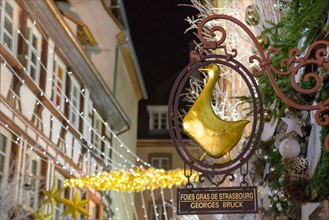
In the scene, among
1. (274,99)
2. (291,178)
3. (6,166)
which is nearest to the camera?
(291,178)

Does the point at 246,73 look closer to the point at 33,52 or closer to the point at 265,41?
the point at 265,41

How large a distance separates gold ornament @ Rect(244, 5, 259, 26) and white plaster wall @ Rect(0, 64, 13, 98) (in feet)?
26.3

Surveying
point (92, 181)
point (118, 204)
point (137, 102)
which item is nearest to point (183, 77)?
point (92, 181)

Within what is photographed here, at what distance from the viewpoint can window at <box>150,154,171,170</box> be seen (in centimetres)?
4357

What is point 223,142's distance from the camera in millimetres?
6707

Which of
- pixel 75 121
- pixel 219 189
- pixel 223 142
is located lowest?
pixel 219 189

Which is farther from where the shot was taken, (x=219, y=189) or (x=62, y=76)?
(x=62, y=76)

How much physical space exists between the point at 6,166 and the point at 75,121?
8.34 meters

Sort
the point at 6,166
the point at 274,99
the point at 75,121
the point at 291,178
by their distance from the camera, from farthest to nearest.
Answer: the point at 75,121 → the point at 6,166 → the point at 274,99 → the point at 291,178

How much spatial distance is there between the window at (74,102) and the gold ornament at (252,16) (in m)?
14.9

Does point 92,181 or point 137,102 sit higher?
point 137,102

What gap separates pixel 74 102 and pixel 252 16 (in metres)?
16.3

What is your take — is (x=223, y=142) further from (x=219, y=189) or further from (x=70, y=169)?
(x=70, y=169)

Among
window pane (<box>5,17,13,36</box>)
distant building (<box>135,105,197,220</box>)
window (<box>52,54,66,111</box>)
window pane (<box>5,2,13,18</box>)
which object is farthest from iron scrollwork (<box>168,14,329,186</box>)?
distant building (<box>135,105,197,220</box>)
